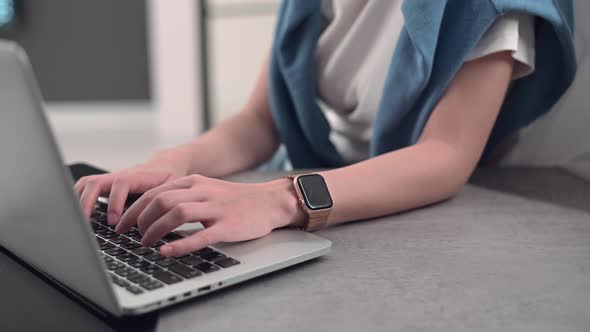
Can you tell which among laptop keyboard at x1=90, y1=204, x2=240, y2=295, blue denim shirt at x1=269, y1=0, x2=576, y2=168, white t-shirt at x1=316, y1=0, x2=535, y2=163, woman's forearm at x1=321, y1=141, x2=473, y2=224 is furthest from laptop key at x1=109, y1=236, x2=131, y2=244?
white t-shirt at x1=316, y1=0, x2=535, y2=163

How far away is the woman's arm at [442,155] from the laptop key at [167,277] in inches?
10.3

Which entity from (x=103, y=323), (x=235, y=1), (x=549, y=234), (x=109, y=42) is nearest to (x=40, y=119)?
(x=103, y=323)

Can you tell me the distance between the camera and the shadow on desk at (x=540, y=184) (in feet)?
2.62

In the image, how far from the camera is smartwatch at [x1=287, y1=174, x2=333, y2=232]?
646 mm

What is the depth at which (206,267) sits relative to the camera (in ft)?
1.70

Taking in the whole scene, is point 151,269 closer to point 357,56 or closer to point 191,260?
point 191,260

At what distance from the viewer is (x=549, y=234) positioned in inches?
25.9

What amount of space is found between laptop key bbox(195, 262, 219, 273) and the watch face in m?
0.15

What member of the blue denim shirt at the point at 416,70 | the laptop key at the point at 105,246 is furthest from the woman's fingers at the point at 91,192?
the blue denim shirt at the point at 416,70

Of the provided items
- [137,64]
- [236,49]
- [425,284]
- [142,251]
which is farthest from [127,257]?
[137,64]

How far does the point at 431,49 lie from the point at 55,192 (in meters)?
0.51

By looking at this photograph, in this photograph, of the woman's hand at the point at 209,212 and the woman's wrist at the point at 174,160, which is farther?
the woman's wrist at the point at 174,160

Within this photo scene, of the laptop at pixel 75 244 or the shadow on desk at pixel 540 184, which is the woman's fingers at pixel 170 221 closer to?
the laptop at pixel 75 244

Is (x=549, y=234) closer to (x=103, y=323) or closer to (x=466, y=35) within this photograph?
(x=466, y=35)
